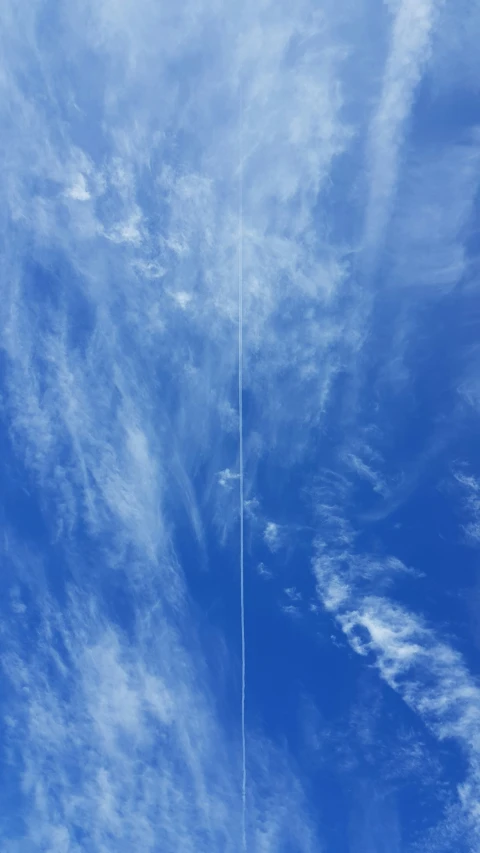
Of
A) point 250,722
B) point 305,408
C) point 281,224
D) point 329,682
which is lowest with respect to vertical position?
point 250,722

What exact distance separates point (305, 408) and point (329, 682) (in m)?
39.0

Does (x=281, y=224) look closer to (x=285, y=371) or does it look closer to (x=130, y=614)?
(x=285, y=371)

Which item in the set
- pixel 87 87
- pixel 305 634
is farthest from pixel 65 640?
pixel 87 87

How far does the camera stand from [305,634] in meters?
108

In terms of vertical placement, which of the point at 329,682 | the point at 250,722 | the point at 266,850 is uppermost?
the point at 329,682

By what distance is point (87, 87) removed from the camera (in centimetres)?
10800

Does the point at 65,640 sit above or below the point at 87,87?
below

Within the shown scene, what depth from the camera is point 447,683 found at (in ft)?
348

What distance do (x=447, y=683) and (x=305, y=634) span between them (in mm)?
20677

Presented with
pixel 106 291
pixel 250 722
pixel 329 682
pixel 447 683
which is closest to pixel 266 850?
pixel 250 722

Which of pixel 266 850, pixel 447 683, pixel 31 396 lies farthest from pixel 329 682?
pixel 31 396

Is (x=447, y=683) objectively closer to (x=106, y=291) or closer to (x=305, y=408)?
(x=305, y=408)

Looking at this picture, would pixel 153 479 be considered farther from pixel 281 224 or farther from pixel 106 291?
pixel 281 224

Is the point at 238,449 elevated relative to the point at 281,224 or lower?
lower
